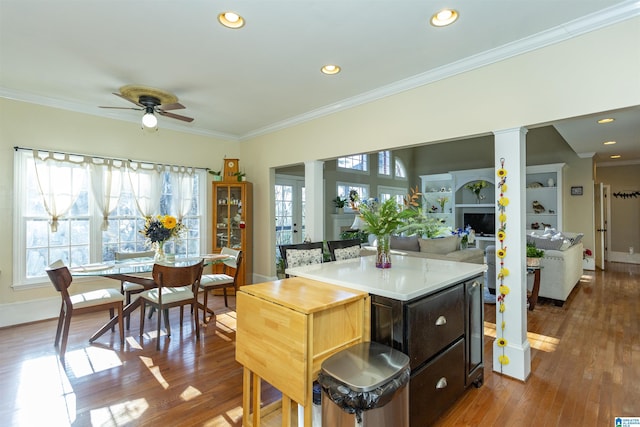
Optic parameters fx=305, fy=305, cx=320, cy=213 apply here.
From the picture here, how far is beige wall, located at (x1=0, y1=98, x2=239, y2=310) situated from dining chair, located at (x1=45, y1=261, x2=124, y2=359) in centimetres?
128

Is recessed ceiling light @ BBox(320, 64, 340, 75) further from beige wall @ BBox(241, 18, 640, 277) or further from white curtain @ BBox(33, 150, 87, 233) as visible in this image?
white curtain @ BBox(33, 150, 87, 233)

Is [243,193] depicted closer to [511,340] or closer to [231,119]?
[231,119]

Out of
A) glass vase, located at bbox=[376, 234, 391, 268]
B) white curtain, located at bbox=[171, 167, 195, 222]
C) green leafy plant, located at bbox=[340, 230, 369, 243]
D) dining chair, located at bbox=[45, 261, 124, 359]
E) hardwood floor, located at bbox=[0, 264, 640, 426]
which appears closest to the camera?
hardwood floor, located at bbox=[0, 264, 640, 426]

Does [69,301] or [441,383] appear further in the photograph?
[69,301]

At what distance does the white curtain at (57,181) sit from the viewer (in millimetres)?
3805

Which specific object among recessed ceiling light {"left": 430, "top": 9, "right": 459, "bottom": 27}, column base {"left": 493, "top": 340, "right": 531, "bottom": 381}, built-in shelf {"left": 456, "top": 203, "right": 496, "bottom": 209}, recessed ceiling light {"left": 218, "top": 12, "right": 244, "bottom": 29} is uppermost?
recessed ceiling light {"left": 218, "top": 12, "right": 244, "bottom": 29}

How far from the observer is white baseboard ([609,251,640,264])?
7941 mm

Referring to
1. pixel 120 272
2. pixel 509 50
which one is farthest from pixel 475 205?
pixel 120 272

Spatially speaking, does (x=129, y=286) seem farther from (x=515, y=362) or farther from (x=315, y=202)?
(x=515, y=362)

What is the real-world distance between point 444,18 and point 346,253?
225cm

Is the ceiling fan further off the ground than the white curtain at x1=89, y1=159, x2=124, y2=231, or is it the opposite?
the ceiling fan

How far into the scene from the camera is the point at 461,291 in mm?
2111

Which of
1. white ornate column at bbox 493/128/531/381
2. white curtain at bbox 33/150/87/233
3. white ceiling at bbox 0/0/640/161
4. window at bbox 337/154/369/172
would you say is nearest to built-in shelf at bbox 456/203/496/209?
window at bbox 337/154/369/172

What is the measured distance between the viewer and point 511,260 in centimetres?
257
